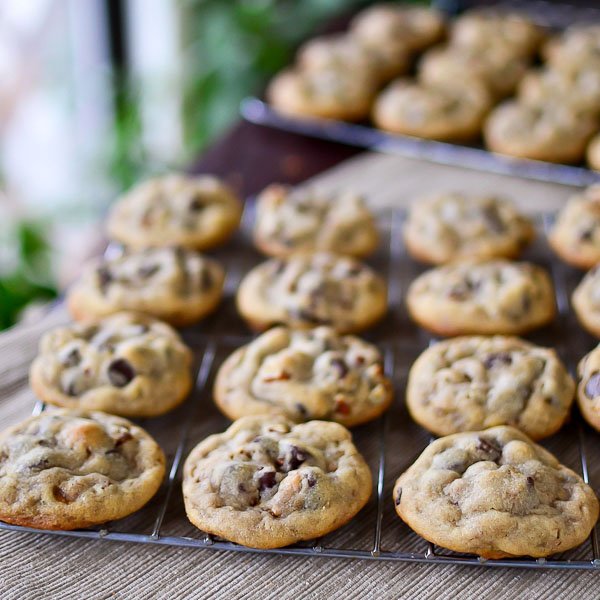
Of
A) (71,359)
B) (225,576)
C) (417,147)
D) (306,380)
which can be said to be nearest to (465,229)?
(417,147)

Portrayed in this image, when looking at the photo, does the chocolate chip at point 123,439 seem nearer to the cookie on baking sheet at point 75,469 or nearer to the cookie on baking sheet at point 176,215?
the cookie on baking sheet at point 75,469

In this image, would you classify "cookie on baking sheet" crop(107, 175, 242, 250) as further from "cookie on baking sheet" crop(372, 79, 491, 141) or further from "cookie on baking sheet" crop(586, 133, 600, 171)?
"cookie on baking sheet" crop(586, 133, 600, 171)

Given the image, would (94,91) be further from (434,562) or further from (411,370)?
(434,562)

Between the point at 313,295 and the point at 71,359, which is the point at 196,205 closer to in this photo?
the point at 313,295

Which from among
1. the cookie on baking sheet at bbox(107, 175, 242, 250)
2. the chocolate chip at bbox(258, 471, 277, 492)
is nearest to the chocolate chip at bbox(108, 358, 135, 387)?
the chocolate chip at bbox(258, 471, 277, 492)

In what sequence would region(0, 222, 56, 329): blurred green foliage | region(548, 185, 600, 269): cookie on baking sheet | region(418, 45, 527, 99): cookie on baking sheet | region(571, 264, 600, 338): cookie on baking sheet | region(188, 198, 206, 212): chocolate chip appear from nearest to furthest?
1. region(571, 264, 600, 338): cookie on baking sheet
2. region(548, 185, 600, 269): cookie on baking sheet
3. region(188, 198, 206, 212): chocolate chip
4. region(0, 222, 56, 329): blurred green foliage
5. region(418, 45, 527, 99): cookie on baking sheet

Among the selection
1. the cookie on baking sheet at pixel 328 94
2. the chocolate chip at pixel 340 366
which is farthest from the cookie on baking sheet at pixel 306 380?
the cookie on baking sheet at pixel 328 94

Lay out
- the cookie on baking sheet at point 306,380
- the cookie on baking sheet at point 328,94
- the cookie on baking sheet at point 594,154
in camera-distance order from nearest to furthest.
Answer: the cookie on baking sheet at point 306,380 → the cookie on baking sheet at point 594,154 → the cookie on baking sheet at point 328,94
